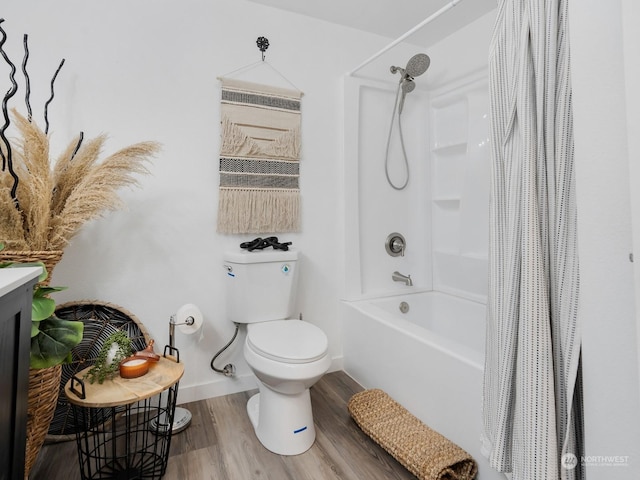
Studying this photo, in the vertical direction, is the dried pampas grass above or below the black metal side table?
above

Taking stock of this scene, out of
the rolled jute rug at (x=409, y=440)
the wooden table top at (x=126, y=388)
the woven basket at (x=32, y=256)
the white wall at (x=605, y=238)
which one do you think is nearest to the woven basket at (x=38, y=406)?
the wooden table top at (x=126, y=388)

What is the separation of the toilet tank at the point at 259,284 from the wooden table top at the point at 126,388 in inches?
18.9

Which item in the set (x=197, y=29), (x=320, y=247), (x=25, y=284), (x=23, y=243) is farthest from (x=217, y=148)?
(x=25, y=284)

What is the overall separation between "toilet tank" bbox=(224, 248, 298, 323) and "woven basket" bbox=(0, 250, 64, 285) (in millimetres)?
767

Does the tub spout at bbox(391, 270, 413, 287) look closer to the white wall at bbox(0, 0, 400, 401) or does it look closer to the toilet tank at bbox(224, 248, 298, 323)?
the white wall at bbox(0, 0, 400, 401)

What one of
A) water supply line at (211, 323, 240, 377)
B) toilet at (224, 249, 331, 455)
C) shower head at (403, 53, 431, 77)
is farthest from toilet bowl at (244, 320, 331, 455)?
shower head at (403, 53, 431, 77)

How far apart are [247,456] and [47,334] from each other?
0.92m

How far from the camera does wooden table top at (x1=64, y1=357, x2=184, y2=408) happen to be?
46.9 inches

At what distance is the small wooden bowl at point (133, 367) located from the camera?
135 centimetres

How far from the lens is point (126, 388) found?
4.17ft

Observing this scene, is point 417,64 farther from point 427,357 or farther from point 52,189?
point 52,189

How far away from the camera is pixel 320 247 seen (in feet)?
7.38

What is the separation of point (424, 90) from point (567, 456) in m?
2.35

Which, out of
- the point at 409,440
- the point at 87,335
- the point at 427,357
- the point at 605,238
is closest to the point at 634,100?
the point at 605,238
